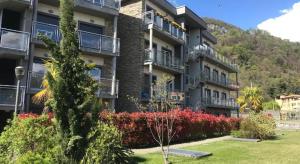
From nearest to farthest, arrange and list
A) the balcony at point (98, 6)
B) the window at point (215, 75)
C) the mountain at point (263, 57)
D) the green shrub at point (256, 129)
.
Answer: the balcony at point (98, 6) → the green shrub at point (256, 129) → the window at point (215, 75) → the mountain at point (263, 57)

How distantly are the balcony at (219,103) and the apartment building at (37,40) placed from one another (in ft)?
49.4

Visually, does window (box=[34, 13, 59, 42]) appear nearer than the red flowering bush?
No

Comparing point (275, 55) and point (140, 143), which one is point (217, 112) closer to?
point (140, 143)

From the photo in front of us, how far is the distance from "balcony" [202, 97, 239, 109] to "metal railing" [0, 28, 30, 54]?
21.3 m

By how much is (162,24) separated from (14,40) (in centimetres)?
1316

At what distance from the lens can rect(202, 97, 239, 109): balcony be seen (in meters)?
35.4

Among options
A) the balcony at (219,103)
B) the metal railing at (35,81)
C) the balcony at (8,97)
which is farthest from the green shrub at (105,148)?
the balcony at (219,103)


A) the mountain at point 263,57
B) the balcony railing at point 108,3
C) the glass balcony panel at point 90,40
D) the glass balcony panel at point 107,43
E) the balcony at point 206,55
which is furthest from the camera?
the mountain at point 263,57

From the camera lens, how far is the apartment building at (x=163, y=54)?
25719 millimetres

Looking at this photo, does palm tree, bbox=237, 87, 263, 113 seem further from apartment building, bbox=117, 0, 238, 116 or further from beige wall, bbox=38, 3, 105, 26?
beige wall, bbox=38, 3, 105, 26

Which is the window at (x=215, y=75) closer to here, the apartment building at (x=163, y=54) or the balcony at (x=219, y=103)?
the apartment building at (x=163, y=54)

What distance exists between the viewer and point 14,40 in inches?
725

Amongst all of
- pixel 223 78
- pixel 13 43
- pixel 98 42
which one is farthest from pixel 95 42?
pixel 223 78

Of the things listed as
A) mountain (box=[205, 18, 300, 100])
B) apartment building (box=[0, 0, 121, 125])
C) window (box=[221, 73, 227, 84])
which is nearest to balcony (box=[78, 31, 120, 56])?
apartment building (box=[0, 0, 121, 125])
